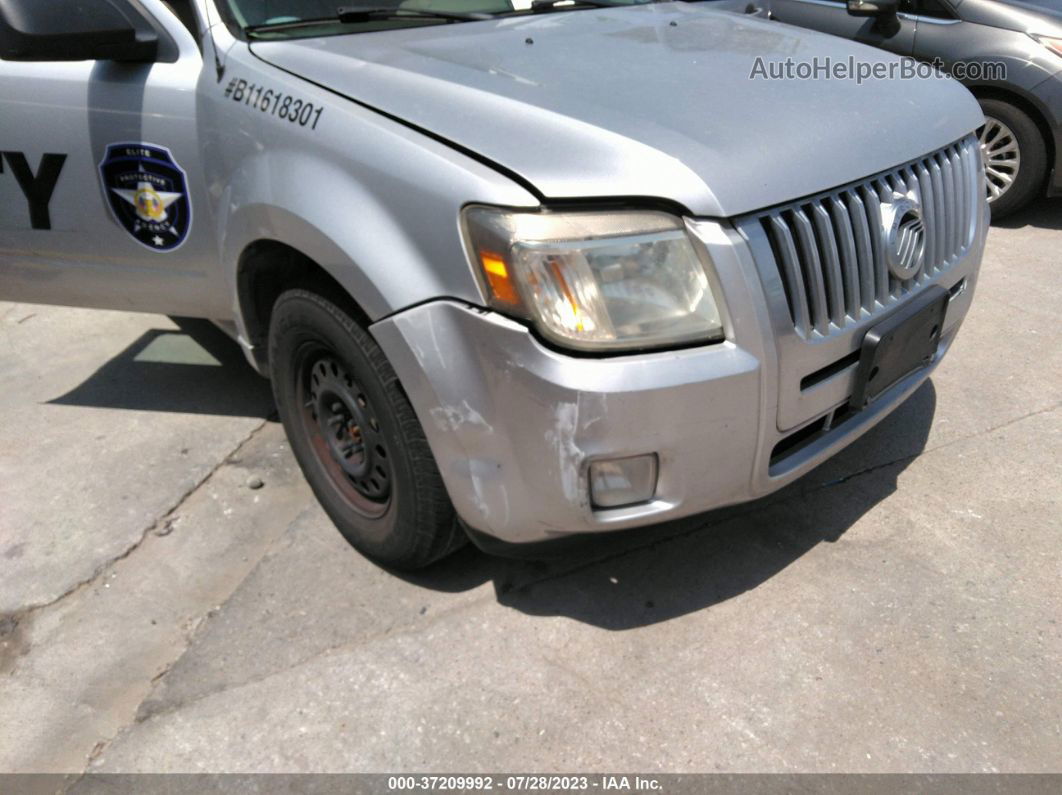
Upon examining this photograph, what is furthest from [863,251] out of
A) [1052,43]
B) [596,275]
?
[1052,43]

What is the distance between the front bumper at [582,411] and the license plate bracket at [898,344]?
9cm

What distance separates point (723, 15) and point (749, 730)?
2.37m

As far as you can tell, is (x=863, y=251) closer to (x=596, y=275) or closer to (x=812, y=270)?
(x=812, y=270)

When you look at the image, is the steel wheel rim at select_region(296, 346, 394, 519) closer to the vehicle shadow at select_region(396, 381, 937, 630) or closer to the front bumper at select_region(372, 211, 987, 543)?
the vehicle shadow at select_region(396, 381, 937, 630)

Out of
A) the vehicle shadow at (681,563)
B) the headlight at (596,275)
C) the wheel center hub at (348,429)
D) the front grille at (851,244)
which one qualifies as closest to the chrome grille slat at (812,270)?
the front grille at (851,244)

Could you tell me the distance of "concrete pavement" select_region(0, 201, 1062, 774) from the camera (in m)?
2.33

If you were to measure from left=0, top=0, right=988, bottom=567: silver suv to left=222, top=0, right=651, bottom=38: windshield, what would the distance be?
0.01 m

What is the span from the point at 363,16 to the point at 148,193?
877mm

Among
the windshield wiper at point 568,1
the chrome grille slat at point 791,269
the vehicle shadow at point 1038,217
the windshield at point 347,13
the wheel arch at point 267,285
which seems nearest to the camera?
the chrome grille slat at point 791,269

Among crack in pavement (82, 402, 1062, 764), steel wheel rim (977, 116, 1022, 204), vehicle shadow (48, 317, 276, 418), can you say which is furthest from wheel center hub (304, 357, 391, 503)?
steel wheel rim (977, 116, 1022, 204)

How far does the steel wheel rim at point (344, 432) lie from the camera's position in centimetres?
271

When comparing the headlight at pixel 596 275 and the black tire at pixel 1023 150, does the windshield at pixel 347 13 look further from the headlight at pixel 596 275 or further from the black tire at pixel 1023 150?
the black tire at pixel 1023 150

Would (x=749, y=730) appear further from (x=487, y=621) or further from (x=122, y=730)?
(x=122, y=730)

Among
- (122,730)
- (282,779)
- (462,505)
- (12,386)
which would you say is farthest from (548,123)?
(12,386)
